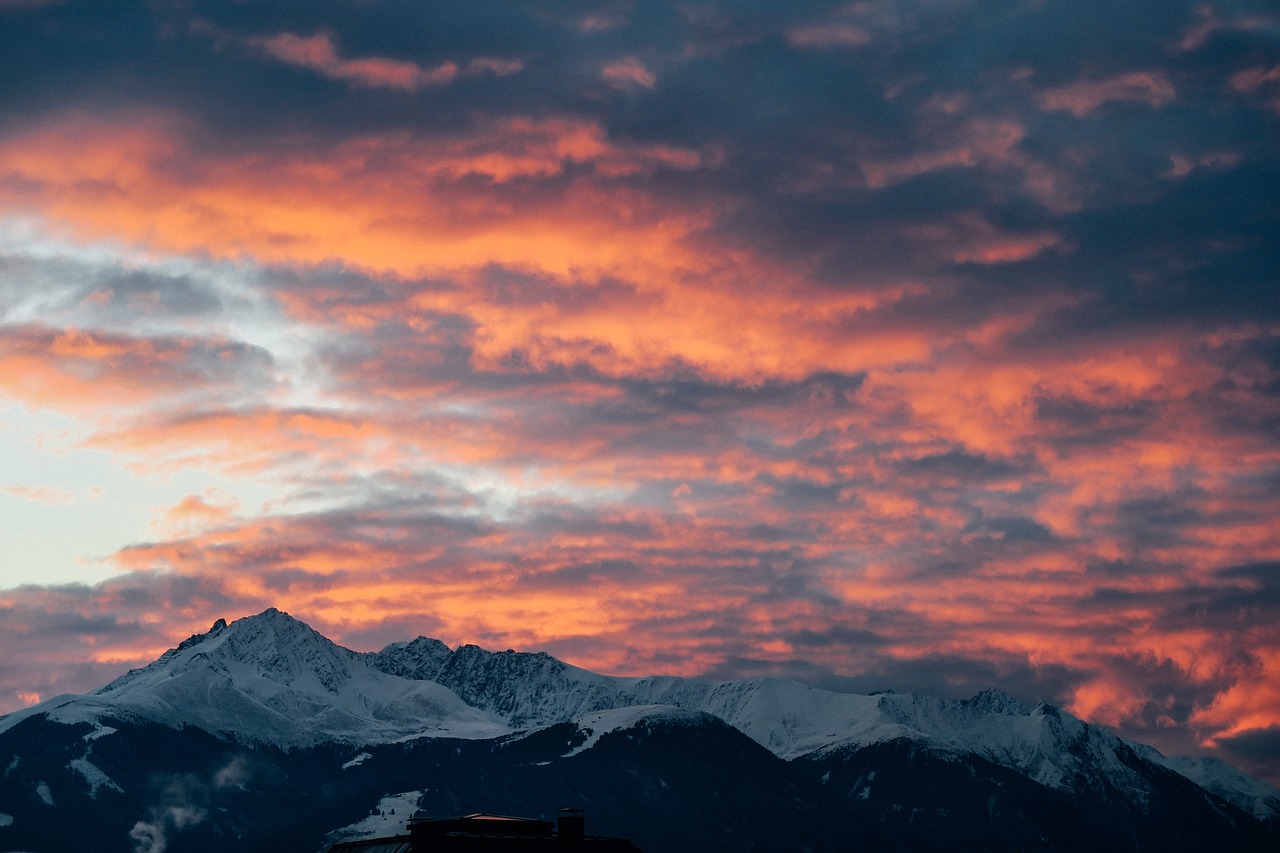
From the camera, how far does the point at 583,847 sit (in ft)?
520

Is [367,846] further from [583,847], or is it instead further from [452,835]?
[583,847]

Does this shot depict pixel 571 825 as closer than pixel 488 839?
No

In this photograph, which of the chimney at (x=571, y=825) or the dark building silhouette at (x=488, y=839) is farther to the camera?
the chimney at (x=571, y=825)

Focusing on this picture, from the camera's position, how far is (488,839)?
156m

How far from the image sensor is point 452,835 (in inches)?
6216

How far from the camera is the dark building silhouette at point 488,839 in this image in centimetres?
15500

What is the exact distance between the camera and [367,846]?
160m

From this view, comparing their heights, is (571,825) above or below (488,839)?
above

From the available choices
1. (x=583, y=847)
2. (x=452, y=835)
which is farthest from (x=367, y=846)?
(x=583, y=847)

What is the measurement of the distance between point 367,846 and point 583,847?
67.6 ft

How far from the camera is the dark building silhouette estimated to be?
155 meters

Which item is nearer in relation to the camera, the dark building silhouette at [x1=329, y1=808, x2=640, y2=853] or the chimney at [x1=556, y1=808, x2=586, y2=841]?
the dark building silhouette at [x1=329, y1=808, x2=640, y2=853]

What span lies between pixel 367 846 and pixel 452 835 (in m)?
8.68
